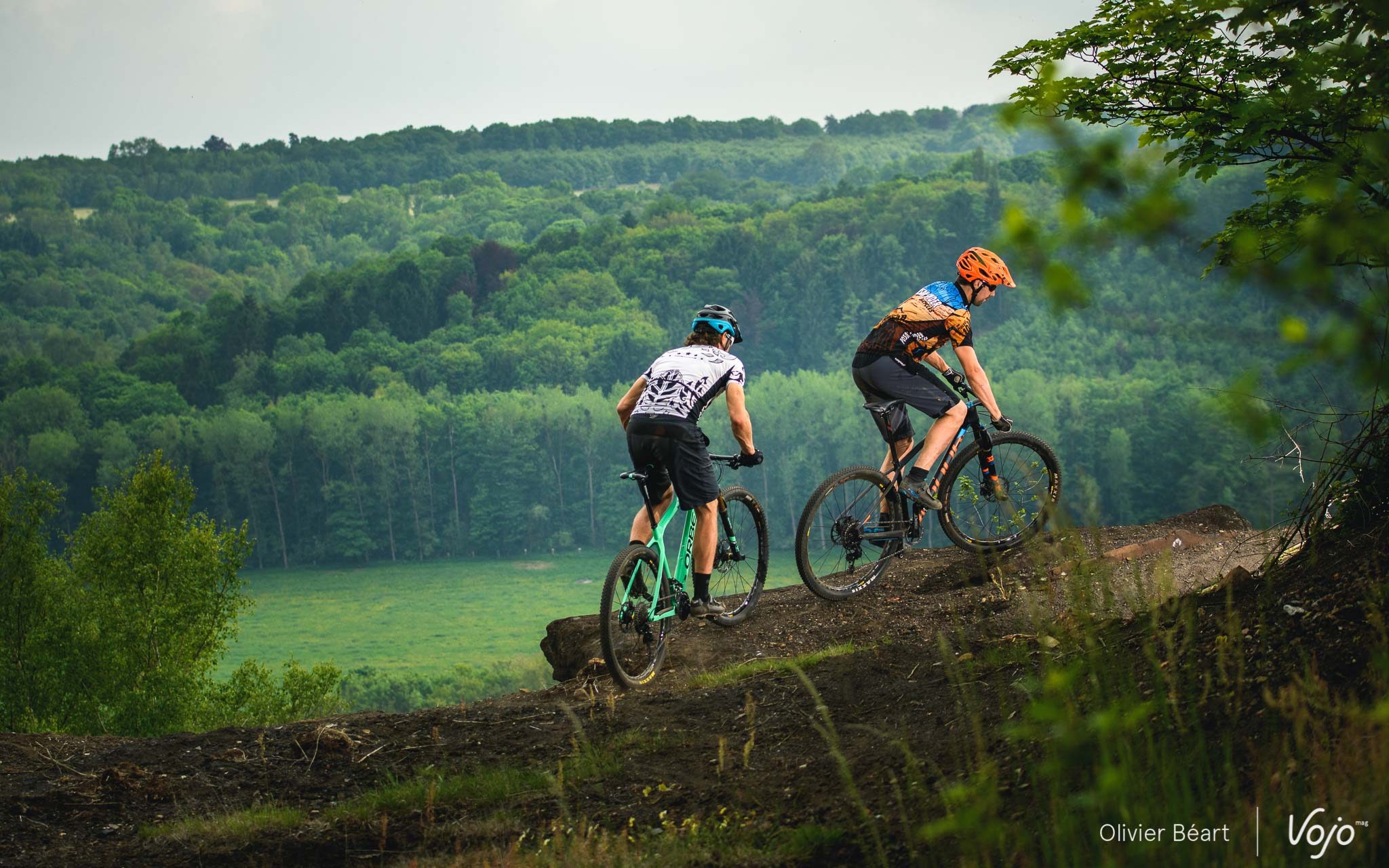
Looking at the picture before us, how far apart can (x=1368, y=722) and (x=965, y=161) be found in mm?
169072

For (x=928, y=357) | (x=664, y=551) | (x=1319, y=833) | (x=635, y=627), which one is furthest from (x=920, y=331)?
(x=1319, y=833)

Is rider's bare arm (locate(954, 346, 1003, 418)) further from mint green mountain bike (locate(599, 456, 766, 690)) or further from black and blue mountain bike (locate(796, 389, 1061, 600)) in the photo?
mint green mountain bike (locate(599, 456, 766, 690))

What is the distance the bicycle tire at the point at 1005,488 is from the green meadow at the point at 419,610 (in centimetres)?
7750

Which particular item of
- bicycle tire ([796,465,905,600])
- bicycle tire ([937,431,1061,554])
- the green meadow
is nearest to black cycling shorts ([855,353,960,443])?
bicycle tire ([796,465,905,600])

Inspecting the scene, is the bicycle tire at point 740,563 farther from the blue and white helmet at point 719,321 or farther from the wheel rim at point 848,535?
the blue and white helmet at point 719,321

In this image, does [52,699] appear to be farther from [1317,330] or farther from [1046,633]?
[1317,330]

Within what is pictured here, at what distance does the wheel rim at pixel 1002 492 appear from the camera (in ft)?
29.6

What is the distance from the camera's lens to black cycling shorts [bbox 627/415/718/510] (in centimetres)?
736

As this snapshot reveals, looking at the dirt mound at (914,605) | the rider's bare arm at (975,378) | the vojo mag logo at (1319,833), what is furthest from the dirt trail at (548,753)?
the rider's bare arm at (975,378)

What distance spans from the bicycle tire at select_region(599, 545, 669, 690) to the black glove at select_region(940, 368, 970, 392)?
2580mm

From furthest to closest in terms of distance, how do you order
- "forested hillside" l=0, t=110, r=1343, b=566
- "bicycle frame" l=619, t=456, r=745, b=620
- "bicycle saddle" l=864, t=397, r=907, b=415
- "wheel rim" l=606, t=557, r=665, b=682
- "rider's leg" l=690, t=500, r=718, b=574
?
"forested hillside" l=0, t=110, r=1343, b=566 < "bicycle saddle" l=864, t=397, r=907, b=415 < "rider's leg" l=690, t=500, r=718, b=574 < "bicycle frame" l=619, t=456, r=745, b=620 < "wheel rim" l=606, t=557, r=665, b=682

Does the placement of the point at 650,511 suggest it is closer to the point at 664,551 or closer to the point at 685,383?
the point at 664,551

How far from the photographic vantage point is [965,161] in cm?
16550

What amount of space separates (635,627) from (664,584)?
0.98 feet
